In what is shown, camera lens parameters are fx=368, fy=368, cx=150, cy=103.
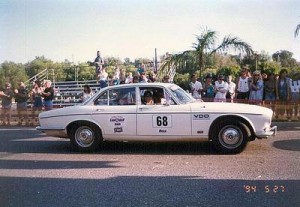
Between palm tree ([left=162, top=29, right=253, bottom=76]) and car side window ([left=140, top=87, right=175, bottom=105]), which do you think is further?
palm tree ([left=162, top=29, right=253, bottom=76])

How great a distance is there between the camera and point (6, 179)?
218 inches

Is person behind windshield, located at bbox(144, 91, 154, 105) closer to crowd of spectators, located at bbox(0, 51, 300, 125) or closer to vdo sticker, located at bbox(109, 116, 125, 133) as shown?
vdo sticker, located at bbox(109, 116, 125, 133)

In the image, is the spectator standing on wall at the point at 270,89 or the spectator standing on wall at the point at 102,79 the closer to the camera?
the spectator standing on wall at the point at 270,89

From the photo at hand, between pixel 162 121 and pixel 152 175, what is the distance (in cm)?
162

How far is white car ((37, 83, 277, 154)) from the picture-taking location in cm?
688

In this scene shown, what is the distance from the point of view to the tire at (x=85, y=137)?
24.0ft

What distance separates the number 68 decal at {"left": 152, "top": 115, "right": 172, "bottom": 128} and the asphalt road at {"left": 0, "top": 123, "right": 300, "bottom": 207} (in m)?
0.57

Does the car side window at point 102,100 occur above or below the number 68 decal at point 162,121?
above

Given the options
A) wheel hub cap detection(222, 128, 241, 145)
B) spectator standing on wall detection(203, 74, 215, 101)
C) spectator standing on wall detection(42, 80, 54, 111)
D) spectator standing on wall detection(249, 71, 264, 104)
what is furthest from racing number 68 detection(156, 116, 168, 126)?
spectator standing on wall detection(42, 80, 54, 111)

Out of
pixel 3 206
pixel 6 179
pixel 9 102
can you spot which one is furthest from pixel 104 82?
pixel 3 206

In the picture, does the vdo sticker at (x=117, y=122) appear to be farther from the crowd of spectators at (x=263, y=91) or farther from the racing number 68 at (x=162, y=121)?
the crowd of spectators at (x=263, y=91)

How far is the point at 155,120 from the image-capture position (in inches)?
277
